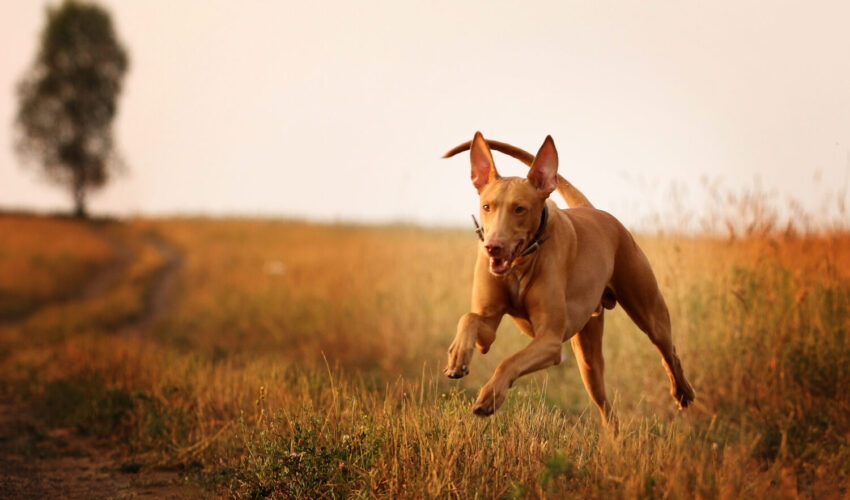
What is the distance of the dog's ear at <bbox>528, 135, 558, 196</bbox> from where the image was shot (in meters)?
4.86

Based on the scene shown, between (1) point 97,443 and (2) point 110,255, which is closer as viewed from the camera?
(1) point 97,443

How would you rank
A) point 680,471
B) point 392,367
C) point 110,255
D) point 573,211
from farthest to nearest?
point 110,255 < point 392,367 < point 573,211 < point 680,471

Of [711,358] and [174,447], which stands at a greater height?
[711,358]

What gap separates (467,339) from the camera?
14.6ft

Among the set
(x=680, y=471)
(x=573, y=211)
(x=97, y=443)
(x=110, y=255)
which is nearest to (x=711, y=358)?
(x=573, y=211)

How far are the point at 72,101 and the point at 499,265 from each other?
3901 cm

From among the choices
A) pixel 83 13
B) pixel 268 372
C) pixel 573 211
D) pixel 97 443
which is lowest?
pixel 97 443

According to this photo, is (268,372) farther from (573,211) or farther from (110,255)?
(110,255)

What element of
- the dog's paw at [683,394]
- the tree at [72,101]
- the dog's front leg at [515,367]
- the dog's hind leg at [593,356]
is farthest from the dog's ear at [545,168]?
the tree at [72,101]

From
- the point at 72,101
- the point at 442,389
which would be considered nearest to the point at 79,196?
the point at 72,101

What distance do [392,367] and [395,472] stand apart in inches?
250

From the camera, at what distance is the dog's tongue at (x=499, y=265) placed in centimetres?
454

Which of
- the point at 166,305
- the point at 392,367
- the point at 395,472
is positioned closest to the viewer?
the point at 395,472

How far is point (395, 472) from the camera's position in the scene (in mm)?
4723
